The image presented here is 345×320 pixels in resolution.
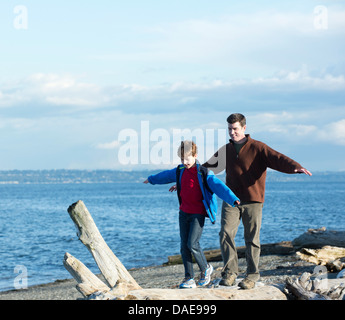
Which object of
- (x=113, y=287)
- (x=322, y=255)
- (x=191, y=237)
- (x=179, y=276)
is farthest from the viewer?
(x=179, y=276)

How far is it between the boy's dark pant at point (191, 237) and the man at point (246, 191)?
380 mm

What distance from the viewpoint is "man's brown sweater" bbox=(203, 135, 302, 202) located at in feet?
26.0

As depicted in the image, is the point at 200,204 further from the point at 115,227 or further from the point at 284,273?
the point at 115,227

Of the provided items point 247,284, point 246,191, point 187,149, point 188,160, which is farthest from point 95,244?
point 246,191

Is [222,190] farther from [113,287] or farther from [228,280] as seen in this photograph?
[113,287]

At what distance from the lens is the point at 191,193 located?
797 centimetres

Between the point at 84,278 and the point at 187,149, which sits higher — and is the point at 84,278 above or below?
below

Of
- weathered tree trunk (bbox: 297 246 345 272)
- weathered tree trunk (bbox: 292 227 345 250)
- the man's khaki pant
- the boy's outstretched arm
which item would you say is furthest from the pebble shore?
the boy's outstretched arm

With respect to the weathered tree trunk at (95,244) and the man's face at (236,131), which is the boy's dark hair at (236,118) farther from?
the weathered tree trunk at (95,244)

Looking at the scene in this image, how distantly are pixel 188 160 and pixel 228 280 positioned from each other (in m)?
1.99

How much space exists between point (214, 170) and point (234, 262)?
1.53 meters

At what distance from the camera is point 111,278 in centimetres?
763

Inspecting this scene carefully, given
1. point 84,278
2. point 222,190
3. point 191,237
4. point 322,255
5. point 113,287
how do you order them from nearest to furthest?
point 113,287 < point 84,278 < point 222,190 < point 191,237 < point 322,255
